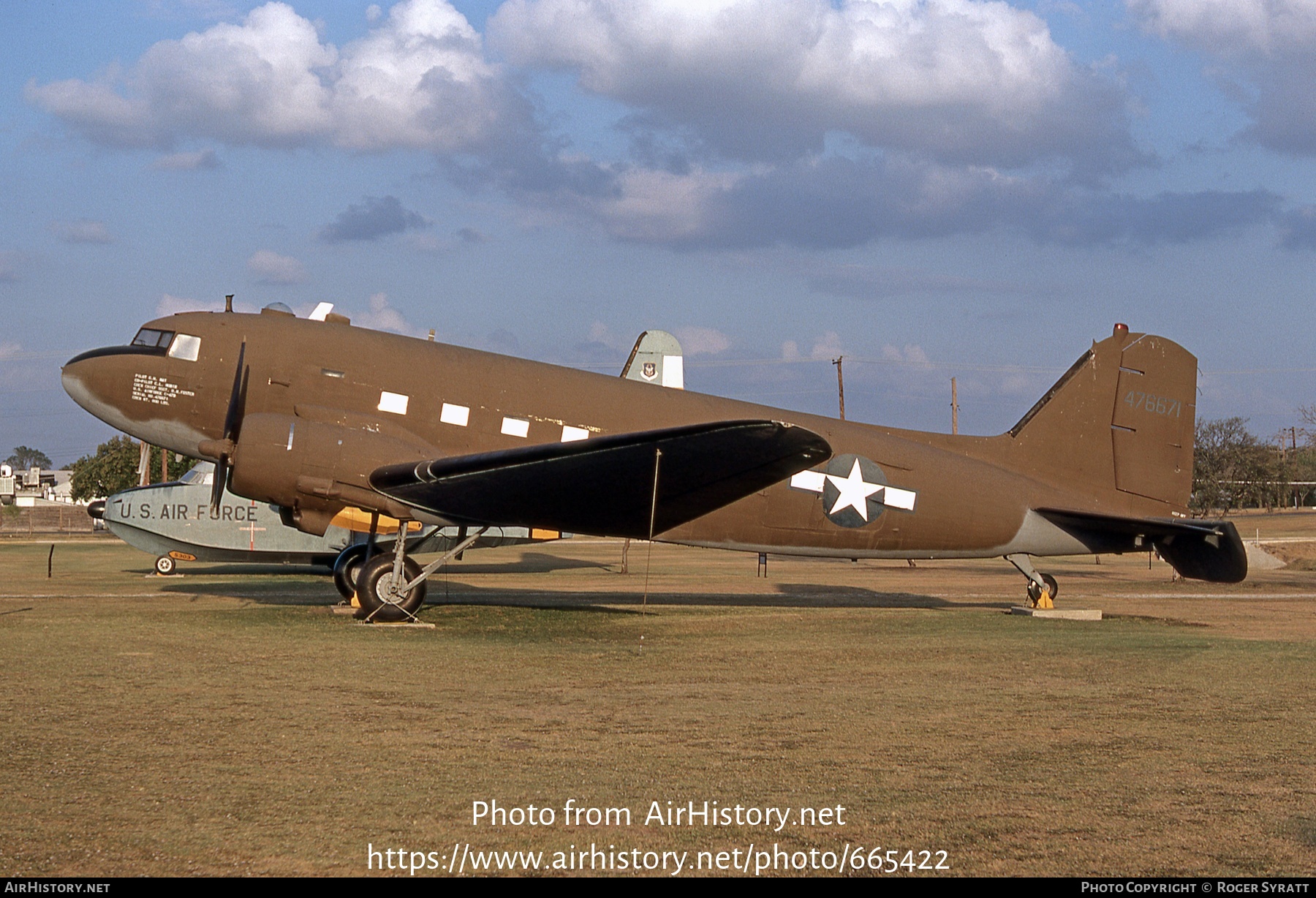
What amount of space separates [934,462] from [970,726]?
32.0 feet

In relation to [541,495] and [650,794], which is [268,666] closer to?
[541,495]

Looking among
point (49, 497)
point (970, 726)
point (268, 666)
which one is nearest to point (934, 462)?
point (970, 726)

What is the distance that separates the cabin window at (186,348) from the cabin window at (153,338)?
159 mm

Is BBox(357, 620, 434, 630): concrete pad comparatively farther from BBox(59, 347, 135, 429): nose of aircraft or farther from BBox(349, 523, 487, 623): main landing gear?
BBox(59, 347, 135, 429): nose of aircraft

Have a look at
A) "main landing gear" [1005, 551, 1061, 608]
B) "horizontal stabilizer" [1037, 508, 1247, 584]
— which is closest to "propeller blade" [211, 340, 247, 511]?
"main landing gear" [1005, 551, 1061, 608]

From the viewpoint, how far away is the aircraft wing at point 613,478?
13391 mm

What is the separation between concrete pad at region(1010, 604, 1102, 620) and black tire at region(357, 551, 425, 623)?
10.1 metres

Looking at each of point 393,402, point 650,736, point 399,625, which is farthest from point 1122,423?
point 650,736

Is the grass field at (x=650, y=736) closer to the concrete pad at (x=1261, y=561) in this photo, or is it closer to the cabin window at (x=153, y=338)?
the cabin window at (x=153, y=338)

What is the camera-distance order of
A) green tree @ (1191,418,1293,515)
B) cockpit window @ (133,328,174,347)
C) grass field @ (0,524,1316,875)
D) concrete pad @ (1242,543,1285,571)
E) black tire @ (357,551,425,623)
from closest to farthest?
grass field @ (0,524,1316,875), black tire @ (357,551,425,623), cockpit window @ (133,328,174,347), concrete pad @ (1242,543,1285,571), green tree @ (1191,418,1293,515)

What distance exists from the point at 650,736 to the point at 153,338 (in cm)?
1200

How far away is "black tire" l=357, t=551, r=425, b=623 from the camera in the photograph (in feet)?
52.1

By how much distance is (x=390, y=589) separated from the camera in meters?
16.0

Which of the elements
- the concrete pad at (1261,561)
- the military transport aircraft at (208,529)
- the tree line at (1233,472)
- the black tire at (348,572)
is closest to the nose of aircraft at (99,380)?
the black tire at (348,572)
